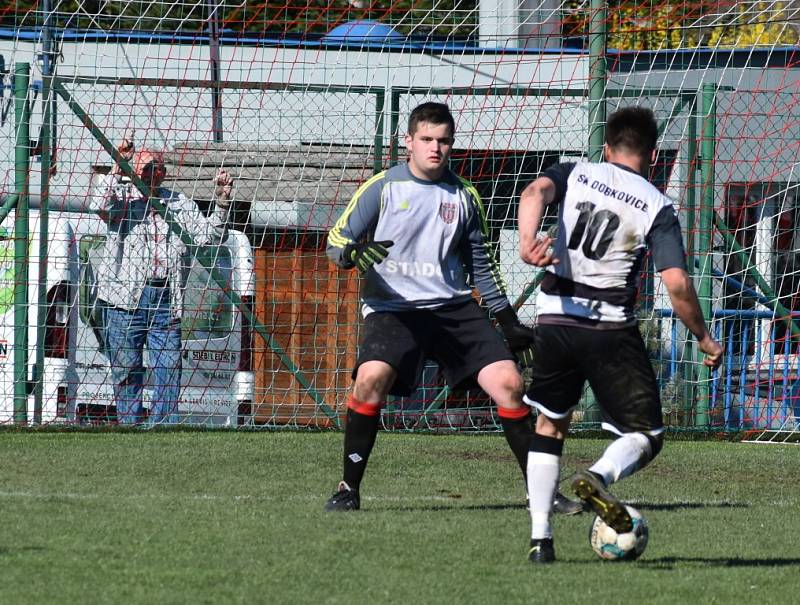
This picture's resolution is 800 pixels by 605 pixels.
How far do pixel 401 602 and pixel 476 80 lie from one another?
28.3 feet

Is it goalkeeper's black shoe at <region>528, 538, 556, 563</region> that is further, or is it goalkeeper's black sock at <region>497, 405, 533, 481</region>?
goalkeeper's black sock at <region>497, 405, 533, 481</region>

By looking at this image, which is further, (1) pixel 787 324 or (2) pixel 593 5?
(1) pixel 787 324

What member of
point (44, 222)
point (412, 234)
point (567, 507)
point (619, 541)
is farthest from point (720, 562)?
point (44, 222)

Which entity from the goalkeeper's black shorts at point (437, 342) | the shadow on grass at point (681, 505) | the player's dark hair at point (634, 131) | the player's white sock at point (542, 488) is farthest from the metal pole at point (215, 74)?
the player's white sock at point (542, 488)

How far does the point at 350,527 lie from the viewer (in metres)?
6.48

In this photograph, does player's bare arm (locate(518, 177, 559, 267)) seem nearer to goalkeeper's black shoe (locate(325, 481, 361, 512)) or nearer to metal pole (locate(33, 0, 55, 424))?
goalkeeper's black shoe (locate(325, 481, 361, 512))

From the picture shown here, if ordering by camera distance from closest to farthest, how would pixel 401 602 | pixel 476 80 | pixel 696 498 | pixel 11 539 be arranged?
1. pixel 401 602
2. pixel 11 539
3. pixel 696 498
4. pixel 476 80

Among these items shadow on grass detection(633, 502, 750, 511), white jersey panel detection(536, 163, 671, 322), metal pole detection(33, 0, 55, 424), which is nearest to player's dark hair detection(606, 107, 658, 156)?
white jersey panel detection(536, 163, 671, 322)

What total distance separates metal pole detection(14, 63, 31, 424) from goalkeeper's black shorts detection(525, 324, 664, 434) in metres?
6.45

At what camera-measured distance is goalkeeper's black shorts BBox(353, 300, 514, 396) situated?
7133 millimetres

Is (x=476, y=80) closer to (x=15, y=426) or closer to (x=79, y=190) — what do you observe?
(x=79, y=190)

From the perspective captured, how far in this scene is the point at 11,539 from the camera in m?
6.02

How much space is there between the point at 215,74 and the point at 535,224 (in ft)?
24.8

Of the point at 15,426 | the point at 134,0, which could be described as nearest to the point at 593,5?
the point at 134,0
